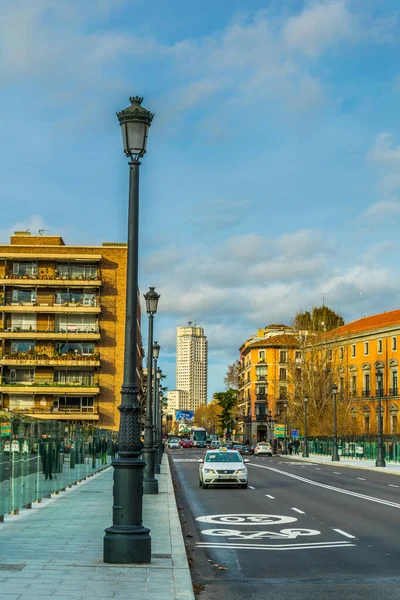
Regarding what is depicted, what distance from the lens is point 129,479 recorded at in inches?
452

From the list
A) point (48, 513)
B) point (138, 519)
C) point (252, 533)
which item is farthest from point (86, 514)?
point (138, 519)

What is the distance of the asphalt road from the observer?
10727 millimetres

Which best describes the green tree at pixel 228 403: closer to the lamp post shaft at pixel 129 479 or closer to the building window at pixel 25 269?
the building window at pixel 25 269

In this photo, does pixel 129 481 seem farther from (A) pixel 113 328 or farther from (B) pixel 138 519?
(A) pixel 113 328

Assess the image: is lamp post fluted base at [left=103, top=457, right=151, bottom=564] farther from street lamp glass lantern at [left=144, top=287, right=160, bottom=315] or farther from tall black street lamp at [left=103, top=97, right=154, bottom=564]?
street lamp glass lantern at [left=144, top=287, right=160, bottom=315]

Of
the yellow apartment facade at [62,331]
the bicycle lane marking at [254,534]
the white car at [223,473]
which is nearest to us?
the bicycle lane marking at [254,534]

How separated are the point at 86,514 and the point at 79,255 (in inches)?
2967

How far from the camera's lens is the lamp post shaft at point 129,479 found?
36.7 feet

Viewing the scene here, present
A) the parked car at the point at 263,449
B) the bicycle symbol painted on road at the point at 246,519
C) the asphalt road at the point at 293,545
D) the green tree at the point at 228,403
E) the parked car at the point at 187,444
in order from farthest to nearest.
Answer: the green tree at the point at 228,403, the parked car at the point at 187,444, the parked car at the point at 263,449, the bicycle symbol painted on road at the point at 246,519, the asphalt road at the point at 293,545

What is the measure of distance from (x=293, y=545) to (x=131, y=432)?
4678 mm

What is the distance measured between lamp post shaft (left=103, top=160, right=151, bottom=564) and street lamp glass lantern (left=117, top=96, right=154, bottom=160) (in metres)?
1.41

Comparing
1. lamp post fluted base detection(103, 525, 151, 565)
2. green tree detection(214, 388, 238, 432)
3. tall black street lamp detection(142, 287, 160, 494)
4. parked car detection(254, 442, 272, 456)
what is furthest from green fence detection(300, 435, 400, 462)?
green tree detection(214, 388, 238, 432)

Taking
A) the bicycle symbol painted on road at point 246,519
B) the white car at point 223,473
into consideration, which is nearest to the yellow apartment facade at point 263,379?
the white car at point 223,473

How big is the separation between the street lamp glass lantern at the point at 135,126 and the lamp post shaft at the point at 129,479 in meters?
1.41
